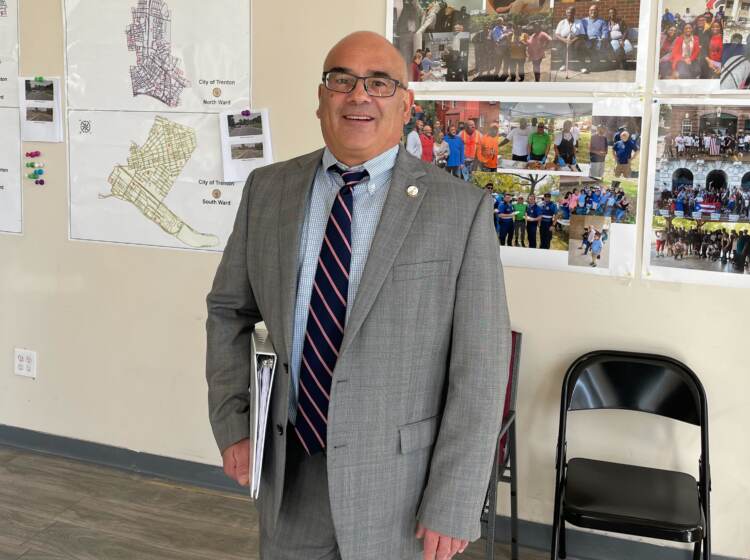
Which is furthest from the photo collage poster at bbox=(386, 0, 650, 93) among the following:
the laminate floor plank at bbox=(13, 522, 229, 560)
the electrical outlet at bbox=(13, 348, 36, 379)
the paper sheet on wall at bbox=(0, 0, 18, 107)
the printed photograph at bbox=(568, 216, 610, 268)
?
the electrical outlet at bbox=(13, 348, 36, 379)

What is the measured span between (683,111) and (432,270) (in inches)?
52.9

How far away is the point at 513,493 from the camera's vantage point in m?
2.61

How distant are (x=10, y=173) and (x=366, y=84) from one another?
2.45m

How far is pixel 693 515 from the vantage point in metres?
2.15

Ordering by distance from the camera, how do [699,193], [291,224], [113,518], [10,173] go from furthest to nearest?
[10,173] → [113,518] → [699,193] → [291,224]

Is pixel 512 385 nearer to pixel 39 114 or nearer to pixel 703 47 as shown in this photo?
pixel 703 47

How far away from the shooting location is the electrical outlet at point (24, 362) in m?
3.50

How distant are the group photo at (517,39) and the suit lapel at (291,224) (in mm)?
1139

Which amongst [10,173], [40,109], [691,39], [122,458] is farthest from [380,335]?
[10,173]

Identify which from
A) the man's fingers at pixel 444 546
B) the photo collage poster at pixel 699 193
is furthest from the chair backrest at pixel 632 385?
the man's fingers at pixel 444 546

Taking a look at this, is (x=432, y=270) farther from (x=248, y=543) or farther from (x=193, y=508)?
(x=193, y=508)

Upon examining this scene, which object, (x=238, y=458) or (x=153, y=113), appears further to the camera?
(x=153, y=113)

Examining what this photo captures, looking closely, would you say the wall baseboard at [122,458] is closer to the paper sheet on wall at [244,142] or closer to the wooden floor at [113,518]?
the wooden floor at [113,518]

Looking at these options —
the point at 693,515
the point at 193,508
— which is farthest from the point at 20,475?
the point at 693,515
